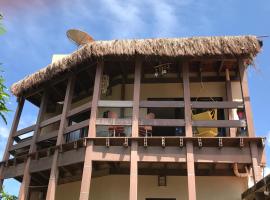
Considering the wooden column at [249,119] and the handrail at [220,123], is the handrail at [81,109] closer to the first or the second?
the handrail at [220,123]

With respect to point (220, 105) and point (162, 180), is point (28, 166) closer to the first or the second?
point (162, 180)

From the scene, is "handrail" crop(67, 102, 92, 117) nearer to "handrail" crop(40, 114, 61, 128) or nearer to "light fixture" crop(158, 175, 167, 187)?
"handrail" crop(40, 114, 61, 128)

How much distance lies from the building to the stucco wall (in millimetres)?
32

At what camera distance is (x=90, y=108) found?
11.9 meters

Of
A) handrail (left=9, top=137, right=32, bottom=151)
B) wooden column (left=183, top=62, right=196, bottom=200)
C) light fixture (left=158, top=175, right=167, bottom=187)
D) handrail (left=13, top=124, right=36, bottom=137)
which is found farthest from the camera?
handrail (left=13, top=124, right=36, bottom=137)

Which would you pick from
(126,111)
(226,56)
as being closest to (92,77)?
(126,111)

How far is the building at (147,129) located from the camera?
11.1 m

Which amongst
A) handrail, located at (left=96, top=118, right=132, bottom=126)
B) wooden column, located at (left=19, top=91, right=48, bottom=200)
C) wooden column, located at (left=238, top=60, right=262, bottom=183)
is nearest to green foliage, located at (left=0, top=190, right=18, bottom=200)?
wooden column, located at (left=19, top=91, right=48, bottom=200)

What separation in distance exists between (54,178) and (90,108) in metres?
2.42

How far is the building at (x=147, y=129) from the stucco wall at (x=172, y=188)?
0.03 metres

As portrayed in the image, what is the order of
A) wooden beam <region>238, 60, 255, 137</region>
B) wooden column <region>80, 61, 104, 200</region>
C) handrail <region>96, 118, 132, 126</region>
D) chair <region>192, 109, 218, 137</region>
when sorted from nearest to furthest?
wooden column <region>80, 61, 104, 200</region>
wooden beam <region>238, 60, 255, 137</region>
handrail <region>96, 118, 132, 126</region>
chair <region>192, 109, 218, 137</region>

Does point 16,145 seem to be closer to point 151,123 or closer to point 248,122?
point 151,123

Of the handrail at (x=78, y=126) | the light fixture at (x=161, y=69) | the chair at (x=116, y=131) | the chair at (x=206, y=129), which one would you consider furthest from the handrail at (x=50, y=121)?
the chair at (x=206, y=129)

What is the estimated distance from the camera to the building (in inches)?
435
